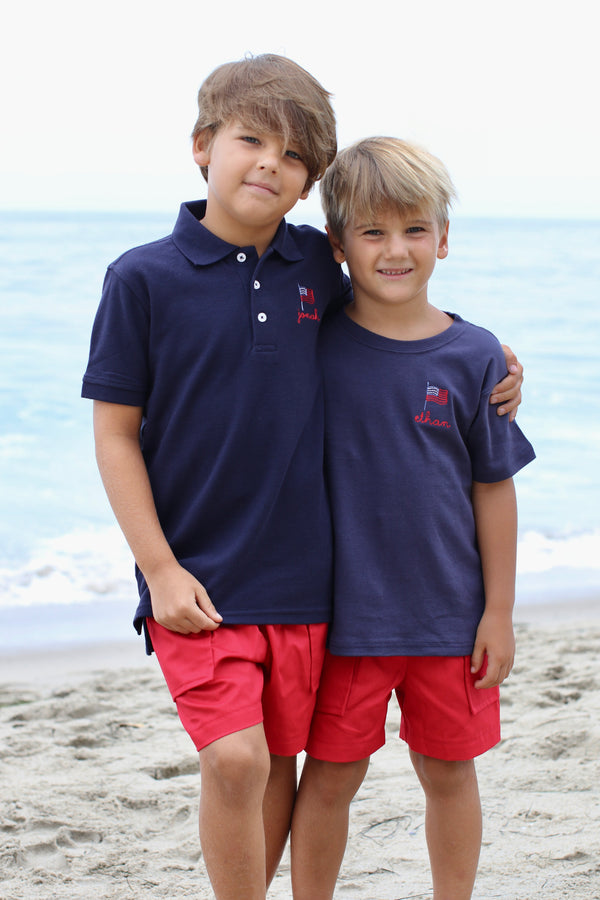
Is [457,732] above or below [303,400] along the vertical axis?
below

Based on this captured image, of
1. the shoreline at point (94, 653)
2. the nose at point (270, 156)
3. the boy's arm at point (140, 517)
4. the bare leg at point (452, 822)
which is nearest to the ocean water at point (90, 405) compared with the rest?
the shoreline at point (94, 653)

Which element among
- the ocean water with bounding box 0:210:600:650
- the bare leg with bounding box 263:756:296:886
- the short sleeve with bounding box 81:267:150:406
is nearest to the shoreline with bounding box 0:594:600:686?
the ocean water with bounding box 0:210:600:650

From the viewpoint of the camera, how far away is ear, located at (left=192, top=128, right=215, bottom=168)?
196cm

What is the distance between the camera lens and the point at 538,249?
20844mm

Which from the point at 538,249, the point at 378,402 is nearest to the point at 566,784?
the point at 378,402

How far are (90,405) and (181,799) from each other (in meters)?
8.11

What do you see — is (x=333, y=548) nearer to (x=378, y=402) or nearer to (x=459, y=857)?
(x=378, y=402)

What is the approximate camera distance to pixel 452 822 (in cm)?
205

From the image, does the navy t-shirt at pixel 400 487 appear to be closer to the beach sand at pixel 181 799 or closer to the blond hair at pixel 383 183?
the blond hair at pixel 383 183

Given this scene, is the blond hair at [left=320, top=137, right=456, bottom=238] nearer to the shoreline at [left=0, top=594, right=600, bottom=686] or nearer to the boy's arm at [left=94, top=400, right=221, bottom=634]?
the boy's arm at [left=94, top=400, right=221, bottom=634]

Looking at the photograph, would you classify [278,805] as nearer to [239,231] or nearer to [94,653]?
[239,231]

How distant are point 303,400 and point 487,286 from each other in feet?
52.2

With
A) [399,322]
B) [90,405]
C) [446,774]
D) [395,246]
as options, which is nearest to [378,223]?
[395,246]

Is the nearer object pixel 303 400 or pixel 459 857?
pixel 303 400
